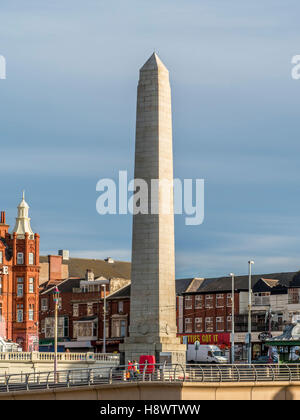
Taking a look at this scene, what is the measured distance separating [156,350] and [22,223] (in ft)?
Answer: 197

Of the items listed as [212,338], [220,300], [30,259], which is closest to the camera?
[30,259]

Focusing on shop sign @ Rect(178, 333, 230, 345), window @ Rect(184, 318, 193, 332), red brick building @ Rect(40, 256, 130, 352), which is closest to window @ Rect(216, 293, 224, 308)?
shop sign @ Rect(178, 333, 230, 345)

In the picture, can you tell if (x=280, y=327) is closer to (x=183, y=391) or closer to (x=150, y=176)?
(x=150, y=176)

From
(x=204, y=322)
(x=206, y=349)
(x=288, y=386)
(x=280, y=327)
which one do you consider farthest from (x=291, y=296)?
(x=288, y=386)

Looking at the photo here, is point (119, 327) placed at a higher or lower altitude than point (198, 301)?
lower

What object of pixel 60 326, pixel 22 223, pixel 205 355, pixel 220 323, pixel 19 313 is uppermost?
pixel 22 223

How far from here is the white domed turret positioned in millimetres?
116000

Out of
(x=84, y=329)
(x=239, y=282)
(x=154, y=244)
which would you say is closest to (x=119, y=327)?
(x=84, y=329)

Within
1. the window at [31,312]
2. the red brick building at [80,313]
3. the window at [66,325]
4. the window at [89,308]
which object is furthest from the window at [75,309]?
the window at [31,312]

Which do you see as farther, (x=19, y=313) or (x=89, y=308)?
(x=89, y=308)

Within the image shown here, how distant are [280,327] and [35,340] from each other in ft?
89.3

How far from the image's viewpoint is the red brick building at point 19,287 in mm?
111188

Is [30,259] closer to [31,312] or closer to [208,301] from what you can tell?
[31,312]

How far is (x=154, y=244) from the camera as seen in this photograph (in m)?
59.4
